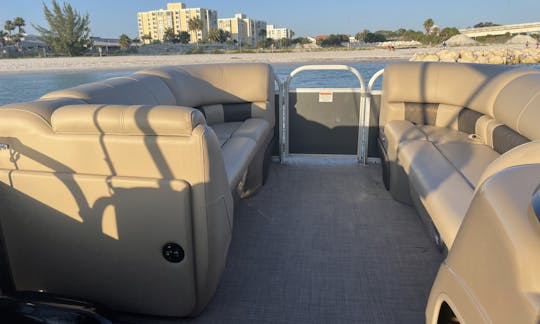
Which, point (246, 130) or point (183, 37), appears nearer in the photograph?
point (246, 130)

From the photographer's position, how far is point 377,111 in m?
4.10

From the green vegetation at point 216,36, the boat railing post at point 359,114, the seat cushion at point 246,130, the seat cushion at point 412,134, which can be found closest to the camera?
the seat cushion at point 412,134

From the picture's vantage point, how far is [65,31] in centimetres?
3941

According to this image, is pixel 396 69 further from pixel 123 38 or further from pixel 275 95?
pixel 123 38

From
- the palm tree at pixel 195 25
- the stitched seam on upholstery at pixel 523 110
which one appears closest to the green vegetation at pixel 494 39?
the palm tree at pixel 195 25

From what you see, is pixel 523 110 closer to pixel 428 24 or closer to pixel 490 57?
pixel 490 57

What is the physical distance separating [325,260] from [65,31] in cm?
4506

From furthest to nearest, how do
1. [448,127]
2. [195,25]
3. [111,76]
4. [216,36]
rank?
1. [195,25]
2. [216,36]
3. [111,76]
4. [448,127]

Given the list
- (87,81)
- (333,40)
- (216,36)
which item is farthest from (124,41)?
(87,81)

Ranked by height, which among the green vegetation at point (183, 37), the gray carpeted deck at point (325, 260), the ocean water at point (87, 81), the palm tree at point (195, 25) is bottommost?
the gray carpeted deck at point (325, 260)

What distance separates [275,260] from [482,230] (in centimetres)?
162

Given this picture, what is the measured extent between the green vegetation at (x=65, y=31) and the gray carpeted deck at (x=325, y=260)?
43.8 m

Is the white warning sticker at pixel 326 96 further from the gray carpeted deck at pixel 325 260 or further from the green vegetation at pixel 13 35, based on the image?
the green vegetation at pixel 13 35

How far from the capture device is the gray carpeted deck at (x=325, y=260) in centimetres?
196
